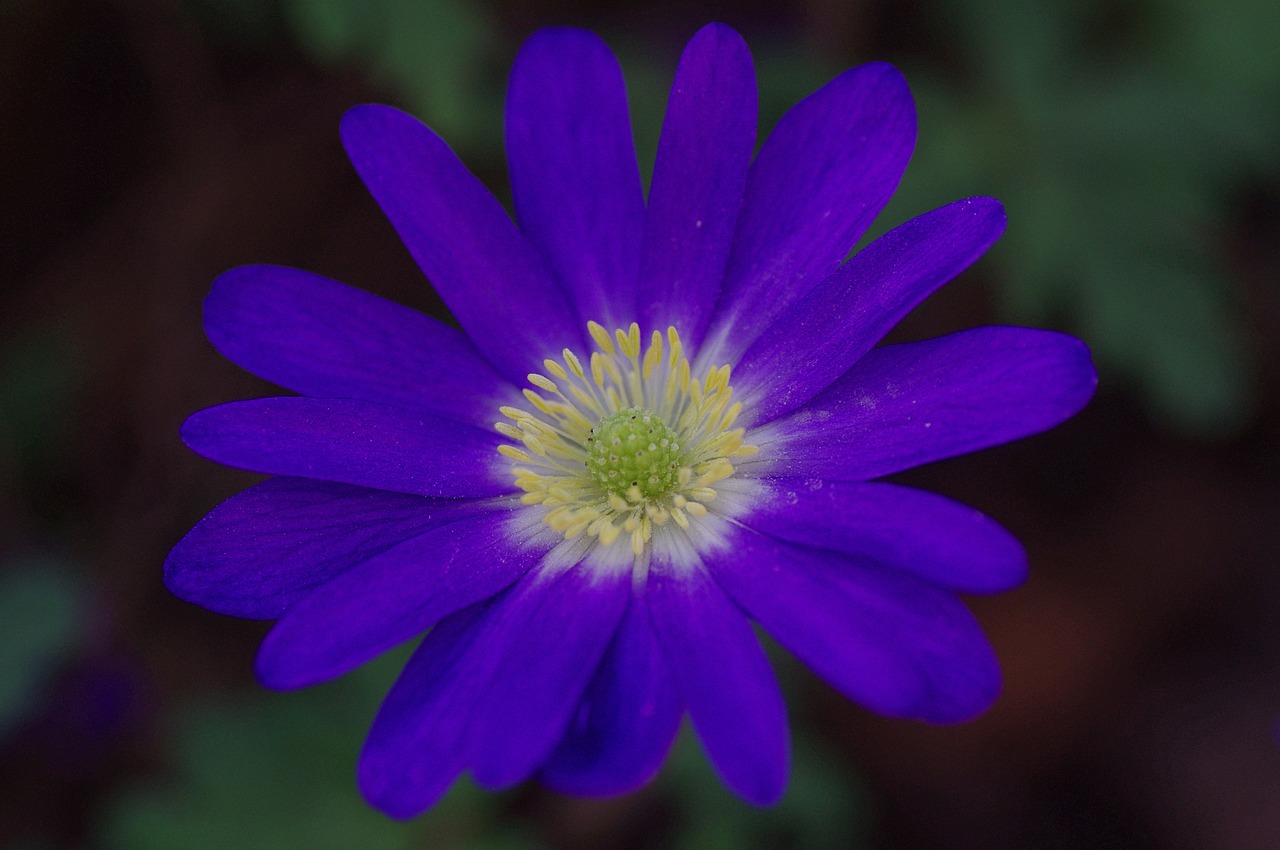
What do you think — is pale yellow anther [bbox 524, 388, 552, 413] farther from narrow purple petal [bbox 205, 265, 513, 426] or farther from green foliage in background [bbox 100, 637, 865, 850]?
green foliage in background [bbox 100, 637, 865, 850]

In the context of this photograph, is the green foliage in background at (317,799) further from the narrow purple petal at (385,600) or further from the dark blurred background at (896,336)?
the narrow purple petal at (385,600)

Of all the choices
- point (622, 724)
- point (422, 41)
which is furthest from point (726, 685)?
point (422, 41)

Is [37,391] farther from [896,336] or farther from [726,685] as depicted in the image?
[726,685]

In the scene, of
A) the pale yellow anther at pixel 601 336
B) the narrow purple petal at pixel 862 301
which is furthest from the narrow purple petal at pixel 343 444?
the narrow purple petal at pixel 862 301

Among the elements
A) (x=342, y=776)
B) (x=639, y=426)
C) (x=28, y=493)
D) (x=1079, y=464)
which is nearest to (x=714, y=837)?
(x=342, y=776)

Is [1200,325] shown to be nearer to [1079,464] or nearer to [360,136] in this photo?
[1079,464]

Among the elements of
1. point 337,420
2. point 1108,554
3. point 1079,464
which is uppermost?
point 337,420
